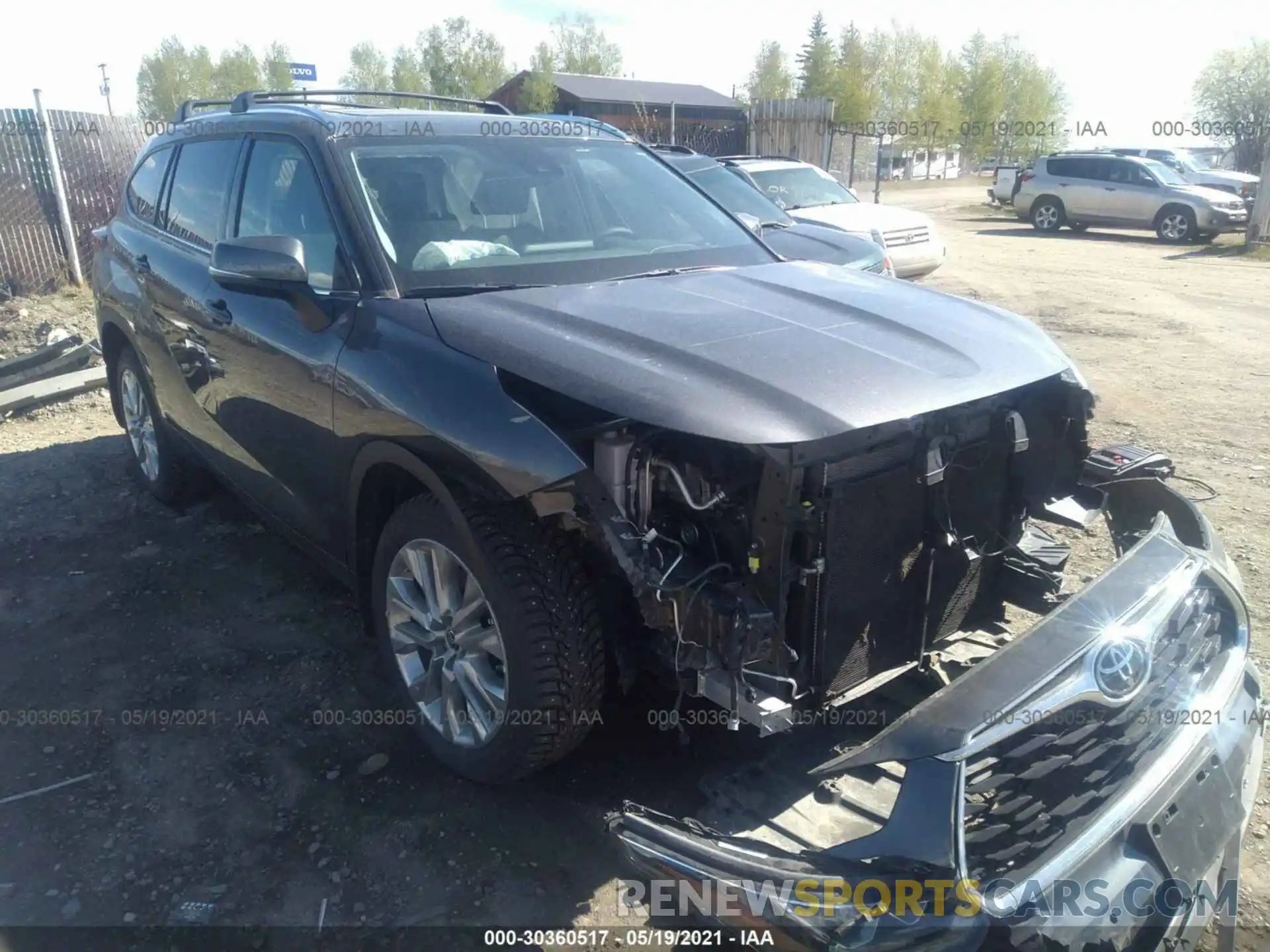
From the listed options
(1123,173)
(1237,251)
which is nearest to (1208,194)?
(1123,173)

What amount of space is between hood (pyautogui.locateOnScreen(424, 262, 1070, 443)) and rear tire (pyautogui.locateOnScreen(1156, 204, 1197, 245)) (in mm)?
19455

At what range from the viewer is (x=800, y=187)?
37.3ft

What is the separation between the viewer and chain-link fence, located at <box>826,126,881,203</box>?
2533 cm

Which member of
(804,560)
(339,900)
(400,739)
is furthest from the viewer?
(400,739)

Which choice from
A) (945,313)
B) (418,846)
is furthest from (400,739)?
(945,313)

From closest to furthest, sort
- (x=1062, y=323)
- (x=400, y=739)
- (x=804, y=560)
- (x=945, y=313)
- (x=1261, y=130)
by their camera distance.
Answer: (x=804, y=560) → (x=945, y=313) → (x=400, y=739) → (x=1062, y=323) → (x=1261, y=130)

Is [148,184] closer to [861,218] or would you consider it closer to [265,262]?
[265,262]

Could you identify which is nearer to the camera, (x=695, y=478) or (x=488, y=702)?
(x=695, y=478)

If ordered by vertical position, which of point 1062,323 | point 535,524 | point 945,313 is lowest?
point 1062,323

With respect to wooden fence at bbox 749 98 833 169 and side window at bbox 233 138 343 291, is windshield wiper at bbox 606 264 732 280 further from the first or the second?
wooden fence at bbox 749 98 833 169

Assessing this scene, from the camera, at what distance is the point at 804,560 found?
2316mm

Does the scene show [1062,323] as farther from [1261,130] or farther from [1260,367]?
[1261,130]

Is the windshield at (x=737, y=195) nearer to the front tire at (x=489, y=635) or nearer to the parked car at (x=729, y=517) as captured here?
the parked car at (x=729, y=517)

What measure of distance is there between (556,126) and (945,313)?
6.47 ft
